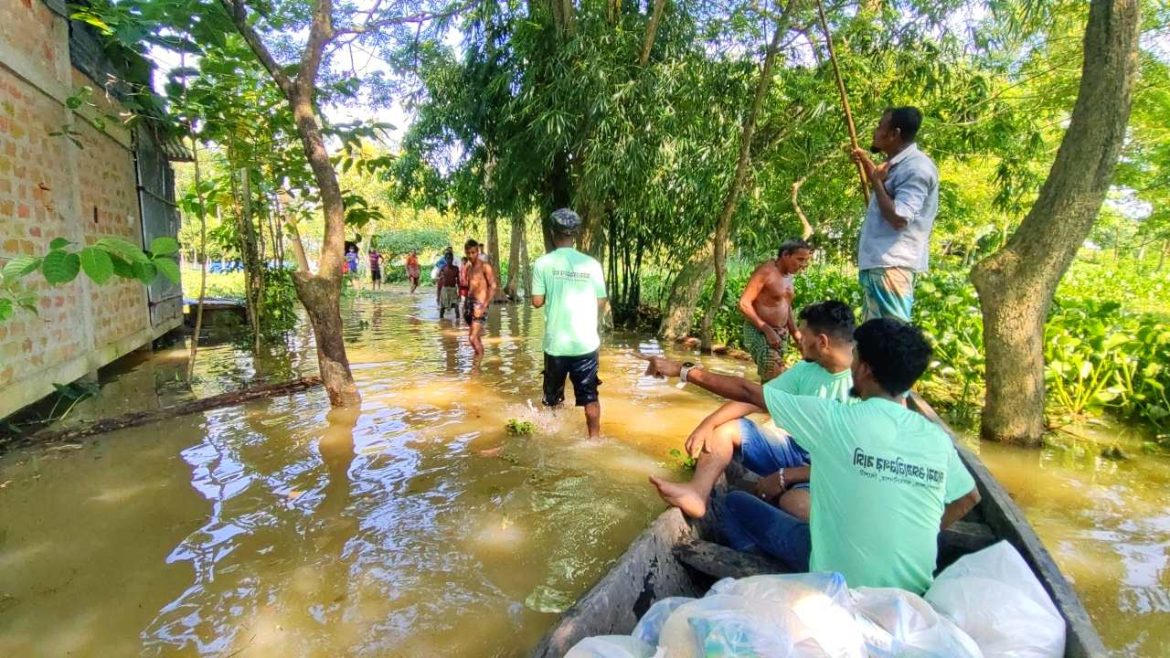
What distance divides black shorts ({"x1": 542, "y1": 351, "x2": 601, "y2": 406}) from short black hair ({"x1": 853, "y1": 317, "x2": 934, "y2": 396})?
2.84 meters

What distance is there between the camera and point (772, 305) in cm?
540

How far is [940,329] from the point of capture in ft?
22.9

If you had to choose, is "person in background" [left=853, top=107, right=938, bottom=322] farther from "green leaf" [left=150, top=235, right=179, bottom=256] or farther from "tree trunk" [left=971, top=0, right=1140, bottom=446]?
"green leaf" [left=150, top=235, right=179, bottom=256]

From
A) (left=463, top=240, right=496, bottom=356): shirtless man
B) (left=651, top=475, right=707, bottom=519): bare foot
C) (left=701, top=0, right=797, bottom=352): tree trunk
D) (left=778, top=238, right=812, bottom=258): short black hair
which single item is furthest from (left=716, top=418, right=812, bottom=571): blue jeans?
(left=463, top=240, right=496, bottom=356): shirtless man

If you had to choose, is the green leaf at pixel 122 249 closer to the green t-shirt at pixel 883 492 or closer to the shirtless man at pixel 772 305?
the green t-shirt at pixel 883 492

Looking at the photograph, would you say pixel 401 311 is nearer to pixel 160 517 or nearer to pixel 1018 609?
pixel 160 517

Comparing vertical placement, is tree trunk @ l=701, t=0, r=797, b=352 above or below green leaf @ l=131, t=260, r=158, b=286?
above

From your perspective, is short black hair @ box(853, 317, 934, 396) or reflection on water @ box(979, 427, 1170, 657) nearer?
short black hair @ box(853, 317, 934, 396)

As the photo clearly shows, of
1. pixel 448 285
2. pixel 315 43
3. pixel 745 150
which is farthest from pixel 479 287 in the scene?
pixel 448 285

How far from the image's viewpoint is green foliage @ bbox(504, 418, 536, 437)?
5336mm

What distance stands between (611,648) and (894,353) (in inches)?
51.2

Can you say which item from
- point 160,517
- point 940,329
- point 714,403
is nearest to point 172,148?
point 160,517

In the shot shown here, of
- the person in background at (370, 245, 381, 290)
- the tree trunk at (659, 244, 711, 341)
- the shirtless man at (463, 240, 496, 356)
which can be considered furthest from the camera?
the person in background at (370, 245, 381, 290)

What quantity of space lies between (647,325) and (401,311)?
6.41 m
